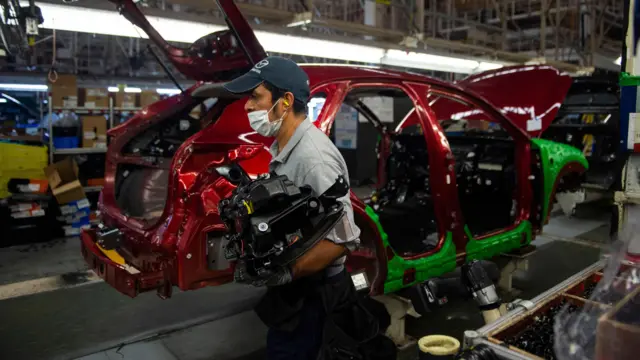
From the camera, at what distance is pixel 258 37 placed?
16.9ft

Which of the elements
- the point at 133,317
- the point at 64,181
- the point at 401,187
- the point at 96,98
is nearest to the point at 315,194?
the point at 133,317

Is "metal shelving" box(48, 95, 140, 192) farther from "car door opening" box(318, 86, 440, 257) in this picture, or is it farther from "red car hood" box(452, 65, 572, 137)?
"red car hood" box(452, 65, 572, 137)

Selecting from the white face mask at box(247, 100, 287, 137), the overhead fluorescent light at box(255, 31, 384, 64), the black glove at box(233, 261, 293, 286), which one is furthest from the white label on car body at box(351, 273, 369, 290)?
the overhead fluorescent light at box(255, 31, 384, 64)

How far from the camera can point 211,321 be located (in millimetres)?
3891

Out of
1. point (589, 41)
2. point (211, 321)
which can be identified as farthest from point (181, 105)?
point (589, 41)

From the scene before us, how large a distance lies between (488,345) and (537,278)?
3.88 meters

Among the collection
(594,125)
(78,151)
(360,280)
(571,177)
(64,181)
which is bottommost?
(64,181)

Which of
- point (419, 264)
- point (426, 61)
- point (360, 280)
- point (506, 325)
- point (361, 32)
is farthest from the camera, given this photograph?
point (426, 61)

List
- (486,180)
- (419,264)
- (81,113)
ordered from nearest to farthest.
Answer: (419,264)
(486,180)
(81,113)

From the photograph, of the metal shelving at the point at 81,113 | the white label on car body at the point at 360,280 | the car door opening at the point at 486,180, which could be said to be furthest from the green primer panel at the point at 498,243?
the metal shelving at the point at 81,113

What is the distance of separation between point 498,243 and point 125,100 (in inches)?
231

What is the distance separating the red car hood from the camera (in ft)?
16.8

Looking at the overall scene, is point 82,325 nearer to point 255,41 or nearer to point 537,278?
point 255,41

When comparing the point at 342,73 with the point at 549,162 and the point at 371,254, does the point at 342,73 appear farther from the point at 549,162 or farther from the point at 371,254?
the point at 549,162
